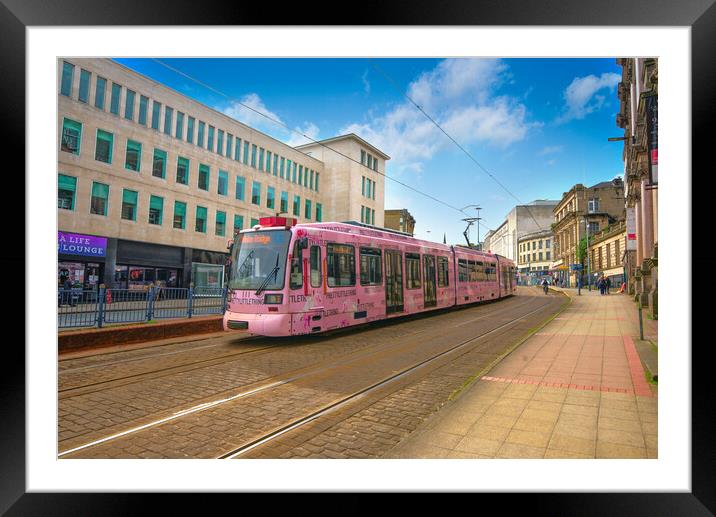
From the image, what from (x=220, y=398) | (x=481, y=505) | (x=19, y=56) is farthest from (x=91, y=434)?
(x=481, y=505)

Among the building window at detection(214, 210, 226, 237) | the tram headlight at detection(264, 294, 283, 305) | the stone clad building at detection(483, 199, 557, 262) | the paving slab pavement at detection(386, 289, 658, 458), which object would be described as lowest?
the paving slab pavement at detection(386, 289, 658, 458)

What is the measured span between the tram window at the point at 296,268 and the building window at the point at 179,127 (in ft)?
71.2

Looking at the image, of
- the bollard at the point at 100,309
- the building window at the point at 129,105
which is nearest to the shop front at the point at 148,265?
the building window at the point at 129,105

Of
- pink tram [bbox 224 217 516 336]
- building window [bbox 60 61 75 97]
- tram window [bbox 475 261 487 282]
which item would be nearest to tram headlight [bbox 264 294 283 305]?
pink tram [bbox 224 217 516 336]

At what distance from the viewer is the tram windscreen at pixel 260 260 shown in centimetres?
920

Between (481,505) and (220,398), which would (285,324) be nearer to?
(220,398)

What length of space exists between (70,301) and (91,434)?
22.4 ft

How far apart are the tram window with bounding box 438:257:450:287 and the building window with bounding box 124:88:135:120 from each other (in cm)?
2038

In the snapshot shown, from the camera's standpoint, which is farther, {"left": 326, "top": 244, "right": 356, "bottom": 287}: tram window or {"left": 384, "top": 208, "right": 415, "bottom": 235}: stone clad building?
{"left": 384, "top": 208, "right": 415, "bottom": 235}: stone clad building

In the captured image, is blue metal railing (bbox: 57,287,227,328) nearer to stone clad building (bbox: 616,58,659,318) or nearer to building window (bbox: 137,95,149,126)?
stone clad building (bbox: 616,58,659,318)

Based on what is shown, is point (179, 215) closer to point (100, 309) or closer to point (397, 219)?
point (100, 309)

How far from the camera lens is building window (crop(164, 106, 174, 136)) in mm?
25494

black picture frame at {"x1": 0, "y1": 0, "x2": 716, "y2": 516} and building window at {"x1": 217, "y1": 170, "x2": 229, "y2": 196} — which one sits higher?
building window at {"x1": 217, "y1": 170, "x2": 229, "y2": 196}

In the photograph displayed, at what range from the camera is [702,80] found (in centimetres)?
300
